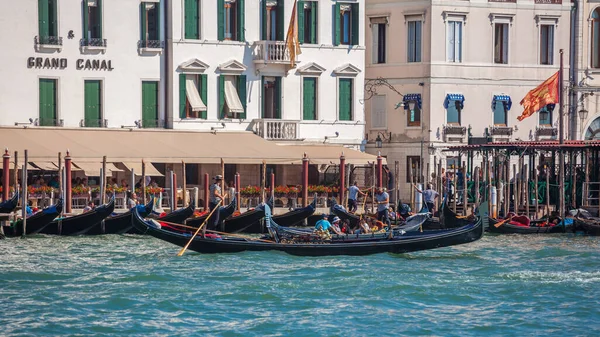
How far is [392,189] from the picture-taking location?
36094 millimetres

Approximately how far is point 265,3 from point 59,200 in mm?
9142

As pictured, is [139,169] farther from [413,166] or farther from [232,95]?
[413,166]

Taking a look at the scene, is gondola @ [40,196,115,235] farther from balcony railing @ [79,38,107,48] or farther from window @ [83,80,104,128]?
balcony railing @ [79,38,107,48]

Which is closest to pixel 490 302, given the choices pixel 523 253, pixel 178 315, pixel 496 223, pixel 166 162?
pixel 178 315

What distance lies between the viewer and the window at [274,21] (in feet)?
117

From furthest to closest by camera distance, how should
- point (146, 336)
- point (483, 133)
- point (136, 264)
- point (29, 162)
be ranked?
point (483, 133)
point (29, 162)
point (136, 264)
point (146, 336)

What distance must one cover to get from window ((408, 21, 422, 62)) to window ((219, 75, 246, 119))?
5129 mm

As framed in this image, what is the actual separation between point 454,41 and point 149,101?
8.81m

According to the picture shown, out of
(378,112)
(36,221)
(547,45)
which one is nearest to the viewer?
(36,221)

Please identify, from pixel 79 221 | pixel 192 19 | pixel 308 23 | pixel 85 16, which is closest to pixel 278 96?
pixel 308 23

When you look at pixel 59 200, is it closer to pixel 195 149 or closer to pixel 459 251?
pixel 195 149

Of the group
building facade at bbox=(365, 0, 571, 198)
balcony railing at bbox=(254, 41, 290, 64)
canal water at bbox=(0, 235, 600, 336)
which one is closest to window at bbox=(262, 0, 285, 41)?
balcony railing at bbox=(254, 41, 290, 64)

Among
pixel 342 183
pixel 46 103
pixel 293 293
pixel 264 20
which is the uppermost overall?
pixel 264 20

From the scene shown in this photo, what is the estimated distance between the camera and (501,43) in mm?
38531
